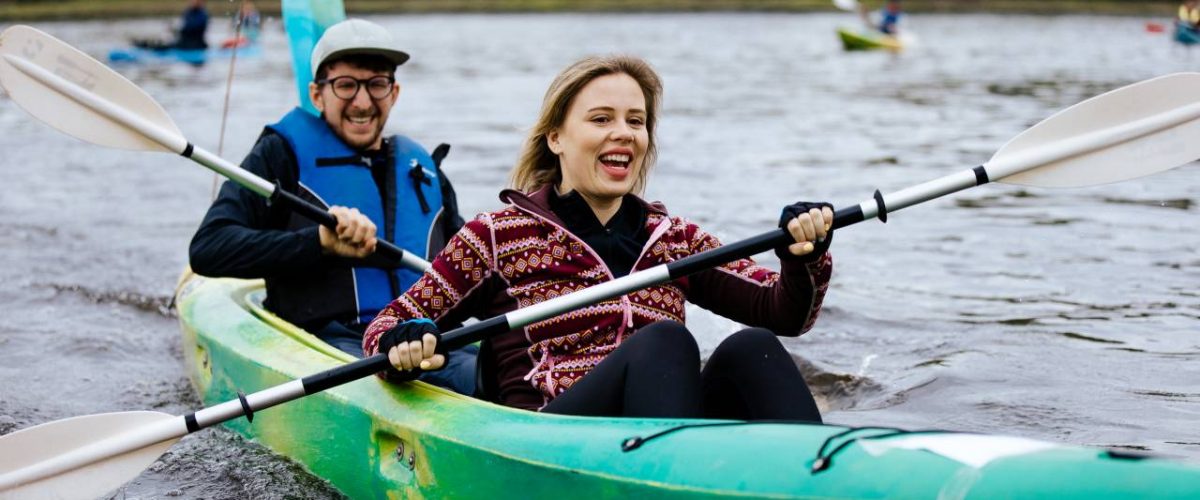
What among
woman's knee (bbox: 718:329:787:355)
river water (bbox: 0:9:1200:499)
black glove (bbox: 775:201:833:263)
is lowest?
river water (bbox: 0:9:1200:499)

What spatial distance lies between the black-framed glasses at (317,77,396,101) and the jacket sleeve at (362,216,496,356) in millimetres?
1270

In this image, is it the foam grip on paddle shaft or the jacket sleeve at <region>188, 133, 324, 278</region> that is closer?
the foam grip on paddle shaft

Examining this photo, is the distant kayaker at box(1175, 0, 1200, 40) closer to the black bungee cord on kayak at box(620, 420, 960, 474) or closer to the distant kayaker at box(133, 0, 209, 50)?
the distant kayaker at box(133, 0, 209, 50)

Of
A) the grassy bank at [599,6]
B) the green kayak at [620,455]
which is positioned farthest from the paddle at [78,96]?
the grassy bank at [599,6]

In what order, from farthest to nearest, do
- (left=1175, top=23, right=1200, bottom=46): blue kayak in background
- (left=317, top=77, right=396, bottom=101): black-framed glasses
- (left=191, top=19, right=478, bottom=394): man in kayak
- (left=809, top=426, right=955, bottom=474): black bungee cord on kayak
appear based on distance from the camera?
(left=1175, top=23, right=1200, bottom=46): blue kayak in background
(left=317, top=77, right=396, bottom=101): black-framed glasses
(left=191, top=19, right=478, bottom=394): man in kayak
(left=809, top=426, right=955, bottom=474): black bungee cord on kayak

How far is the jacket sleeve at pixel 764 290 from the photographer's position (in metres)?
3.32

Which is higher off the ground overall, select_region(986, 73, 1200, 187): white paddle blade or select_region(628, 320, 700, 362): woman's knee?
select_region(986, 73, 1200, 187): white paddle blade

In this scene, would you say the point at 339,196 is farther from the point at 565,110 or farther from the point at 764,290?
the point at 764,290

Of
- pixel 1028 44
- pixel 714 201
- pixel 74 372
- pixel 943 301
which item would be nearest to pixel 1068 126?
pixel 943 301

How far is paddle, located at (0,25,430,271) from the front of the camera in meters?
4.40

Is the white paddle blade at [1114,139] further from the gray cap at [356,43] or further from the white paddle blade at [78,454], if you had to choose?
the white paddle blade at [78,454]

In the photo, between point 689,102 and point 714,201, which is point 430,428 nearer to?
point 714,201

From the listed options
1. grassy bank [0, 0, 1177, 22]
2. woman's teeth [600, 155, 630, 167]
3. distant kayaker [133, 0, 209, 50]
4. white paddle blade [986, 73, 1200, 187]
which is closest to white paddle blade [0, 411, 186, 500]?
woman's teeth [600, 155, 630, 167]

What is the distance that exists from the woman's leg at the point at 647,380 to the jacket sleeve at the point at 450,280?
42 centimetres
